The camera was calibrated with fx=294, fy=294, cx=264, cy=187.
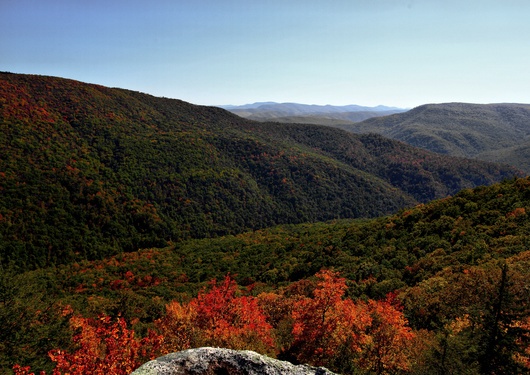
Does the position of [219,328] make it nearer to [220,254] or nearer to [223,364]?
[223,364]

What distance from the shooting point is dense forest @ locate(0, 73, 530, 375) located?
18516mm

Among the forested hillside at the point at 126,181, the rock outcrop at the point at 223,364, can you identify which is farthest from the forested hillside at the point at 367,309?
the forested hillside at the point at 126,181

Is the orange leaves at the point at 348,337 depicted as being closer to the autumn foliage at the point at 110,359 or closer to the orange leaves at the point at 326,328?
the orange leaves at the point at 326,328

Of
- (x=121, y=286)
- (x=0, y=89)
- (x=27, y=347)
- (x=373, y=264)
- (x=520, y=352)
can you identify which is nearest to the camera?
(x=520, y=352)

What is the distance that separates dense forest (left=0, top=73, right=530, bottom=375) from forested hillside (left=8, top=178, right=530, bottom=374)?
0.16 meters

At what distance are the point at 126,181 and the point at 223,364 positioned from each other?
132m

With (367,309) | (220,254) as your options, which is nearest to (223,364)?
(367,309)

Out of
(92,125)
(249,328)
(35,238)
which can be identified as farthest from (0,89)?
(249,328)

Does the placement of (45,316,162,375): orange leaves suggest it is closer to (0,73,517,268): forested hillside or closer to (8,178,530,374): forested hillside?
(8,178,530,374): forested hillside

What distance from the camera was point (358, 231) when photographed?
67.4 meters

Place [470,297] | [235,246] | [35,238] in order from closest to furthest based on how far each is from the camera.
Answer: [470,297] → [35,238] → [235,246]

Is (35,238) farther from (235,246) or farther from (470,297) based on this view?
(470,297)

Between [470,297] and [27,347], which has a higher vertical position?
[470,297]

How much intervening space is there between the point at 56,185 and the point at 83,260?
105ft
